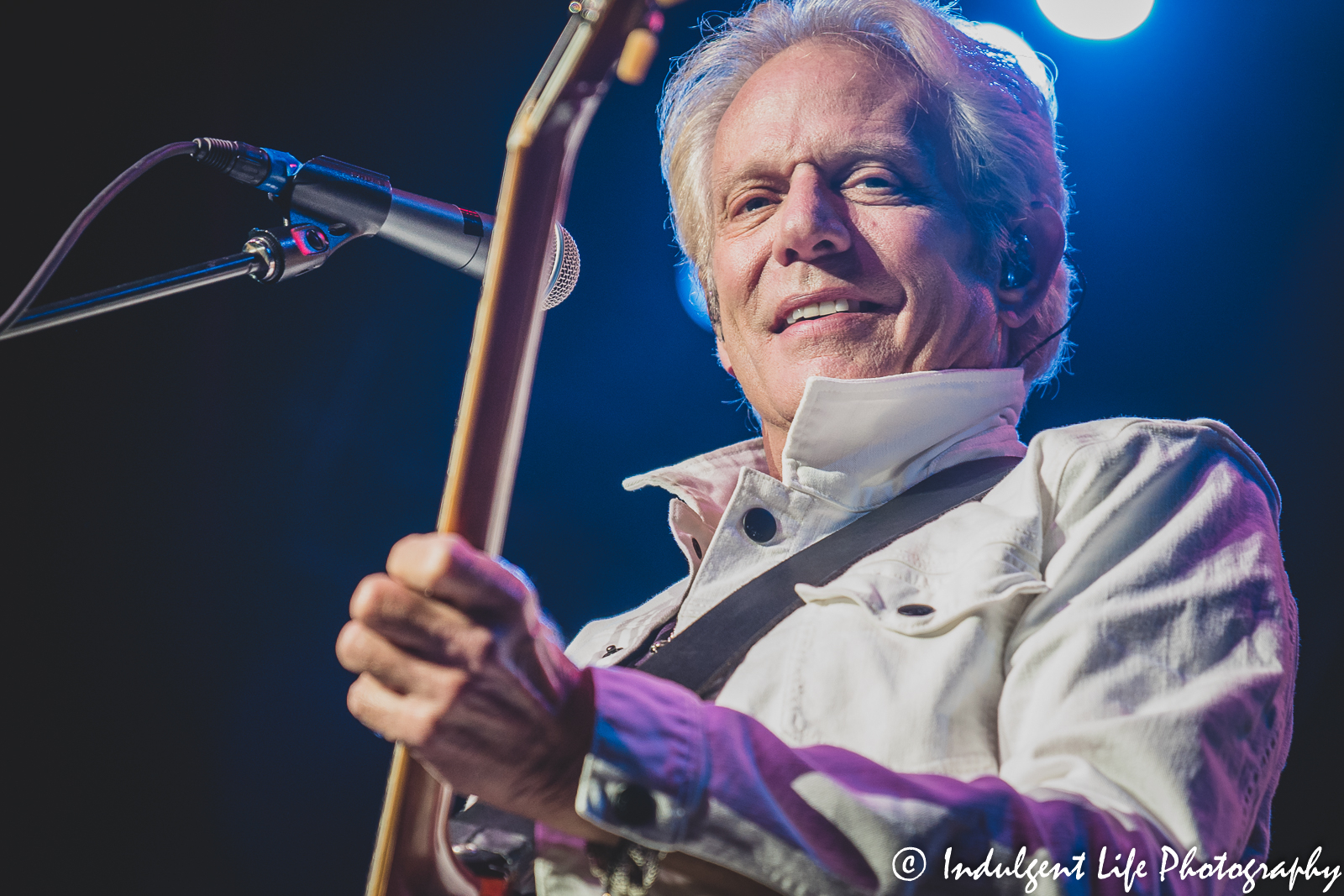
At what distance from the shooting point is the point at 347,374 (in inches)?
97.9

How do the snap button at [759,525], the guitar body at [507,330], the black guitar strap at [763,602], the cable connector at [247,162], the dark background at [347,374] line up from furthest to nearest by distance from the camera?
the dark background at [347,374] → the snap button at [759,525] → the cable connector at [247,162] → the black guitar strap at [763,602] → the guitar body at [507,330]

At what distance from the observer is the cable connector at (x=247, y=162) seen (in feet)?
4.69

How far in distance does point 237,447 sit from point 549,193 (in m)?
1.73

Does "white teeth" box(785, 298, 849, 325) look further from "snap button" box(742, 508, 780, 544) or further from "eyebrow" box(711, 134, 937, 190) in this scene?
"snap button" box(742, 508, 780, 544)

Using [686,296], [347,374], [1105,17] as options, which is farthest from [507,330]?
[1105,17]

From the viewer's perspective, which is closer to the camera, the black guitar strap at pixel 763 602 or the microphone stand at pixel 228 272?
the black guitar strap at pixel 763 602

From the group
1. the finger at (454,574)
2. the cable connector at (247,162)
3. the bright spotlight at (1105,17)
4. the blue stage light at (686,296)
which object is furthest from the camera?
the blue stage light at (686,296)

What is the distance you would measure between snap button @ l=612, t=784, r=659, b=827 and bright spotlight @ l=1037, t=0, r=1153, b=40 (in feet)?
9.21

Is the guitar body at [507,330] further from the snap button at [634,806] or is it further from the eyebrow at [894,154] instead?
the eyebrow at [894,154]

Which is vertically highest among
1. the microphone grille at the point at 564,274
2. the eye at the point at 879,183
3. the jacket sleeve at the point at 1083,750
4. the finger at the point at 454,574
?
the eye at the point at 879,183

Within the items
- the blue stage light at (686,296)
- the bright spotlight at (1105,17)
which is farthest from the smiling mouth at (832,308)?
the bright spotlight at (1105,17)

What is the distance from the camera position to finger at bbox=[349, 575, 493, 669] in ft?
2.28

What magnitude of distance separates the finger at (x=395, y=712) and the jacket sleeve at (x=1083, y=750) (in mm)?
144

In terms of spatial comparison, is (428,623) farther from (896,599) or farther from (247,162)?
(247,162)
